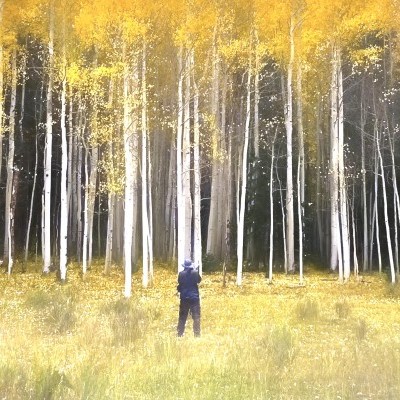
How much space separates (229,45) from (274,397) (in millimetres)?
15807

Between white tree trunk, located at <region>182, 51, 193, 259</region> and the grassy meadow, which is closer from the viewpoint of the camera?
the grassy meadow

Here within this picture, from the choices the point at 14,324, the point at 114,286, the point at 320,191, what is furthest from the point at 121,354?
the point at 320,191

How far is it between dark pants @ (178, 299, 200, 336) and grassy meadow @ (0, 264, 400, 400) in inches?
7.9

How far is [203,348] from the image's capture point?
8812 mm

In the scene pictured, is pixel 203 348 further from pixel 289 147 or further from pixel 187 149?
pixel 289 147

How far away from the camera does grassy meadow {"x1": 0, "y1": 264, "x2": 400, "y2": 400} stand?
6.18 m

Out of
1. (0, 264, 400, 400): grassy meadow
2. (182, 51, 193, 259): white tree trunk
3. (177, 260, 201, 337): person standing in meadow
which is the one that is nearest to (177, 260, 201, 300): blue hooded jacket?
(177, 260, 201, 337): person standing in meadow

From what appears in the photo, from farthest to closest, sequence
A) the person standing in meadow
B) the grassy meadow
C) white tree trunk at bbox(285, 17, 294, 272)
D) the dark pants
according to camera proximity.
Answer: white tree trunk at bbox(285, 17, 294, 272) → the person standing in meadow → the dark pants → the grassy meadow

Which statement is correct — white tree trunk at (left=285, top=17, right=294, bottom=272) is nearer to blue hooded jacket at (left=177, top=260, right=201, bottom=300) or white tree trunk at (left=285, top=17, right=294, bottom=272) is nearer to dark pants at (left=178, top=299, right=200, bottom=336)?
blue hooded jacket at (left=177, top=260, right=201, bottom=300)

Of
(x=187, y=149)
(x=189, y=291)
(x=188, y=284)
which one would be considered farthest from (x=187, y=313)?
(x=187, y=149)

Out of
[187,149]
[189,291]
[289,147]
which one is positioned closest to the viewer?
[189,291]

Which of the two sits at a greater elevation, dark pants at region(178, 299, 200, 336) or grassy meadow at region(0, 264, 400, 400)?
dark pants at region(178, 299, 200, 336)

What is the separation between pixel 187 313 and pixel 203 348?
1514 mm

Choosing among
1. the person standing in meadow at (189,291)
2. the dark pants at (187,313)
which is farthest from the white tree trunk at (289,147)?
the dark pants at (187,313)
